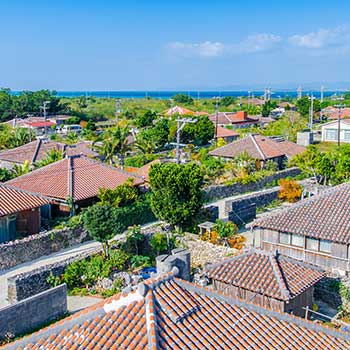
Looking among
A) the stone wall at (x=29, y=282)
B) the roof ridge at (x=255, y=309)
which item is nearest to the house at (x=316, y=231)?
the stone wall at (x=29, y=282)

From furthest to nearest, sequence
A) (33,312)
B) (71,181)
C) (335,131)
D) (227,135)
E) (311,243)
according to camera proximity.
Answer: (227,135) < (335,131) < (71,181) < (311,243) < (33,312)

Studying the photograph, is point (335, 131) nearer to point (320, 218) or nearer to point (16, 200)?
point (320, 218)

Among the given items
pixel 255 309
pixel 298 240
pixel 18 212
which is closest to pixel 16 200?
A: pixel 18 212

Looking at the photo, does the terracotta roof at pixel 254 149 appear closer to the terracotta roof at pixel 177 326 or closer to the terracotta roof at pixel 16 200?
the terracotta roof at pixel 16 200

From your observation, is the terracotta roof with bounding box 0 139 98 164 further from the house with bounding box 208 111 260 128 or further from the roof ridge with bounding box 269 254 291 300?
the house with bounding box 208 111 260 128

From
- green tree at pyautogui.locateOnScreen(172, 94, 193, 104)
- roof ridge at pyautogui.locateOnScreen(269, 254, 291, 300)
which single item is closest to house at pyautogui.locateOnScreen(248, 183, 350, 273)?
roof ridge at pyautogui.locateOnScreen(269, 254, 291, 300)

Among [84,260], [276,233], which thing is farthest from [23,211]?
[276,233]
